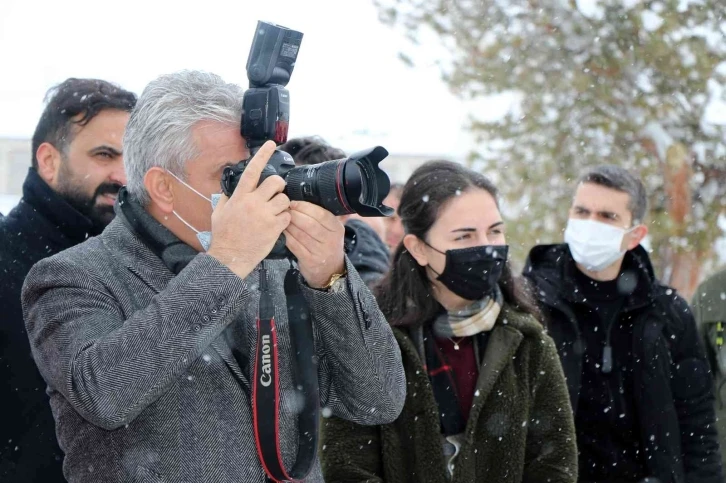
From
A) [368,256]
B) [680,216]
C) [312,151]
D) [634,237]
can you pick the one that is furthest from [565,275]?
[680,216]

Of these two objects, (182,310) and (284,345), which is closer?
(182,310)

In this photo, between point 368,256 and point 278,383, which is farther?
point 368,256

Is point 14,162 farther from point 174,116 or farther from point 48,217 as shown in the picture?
point 174,116

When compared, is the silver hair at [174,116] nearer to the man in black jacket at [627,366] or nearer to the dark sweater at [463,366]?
the dark sweater at [463,366]

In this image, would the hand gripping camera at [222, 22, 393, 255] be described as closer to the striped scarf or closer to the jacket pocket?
the jacket pocket

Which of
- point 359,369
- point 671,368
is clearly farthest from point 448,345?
point 671,368

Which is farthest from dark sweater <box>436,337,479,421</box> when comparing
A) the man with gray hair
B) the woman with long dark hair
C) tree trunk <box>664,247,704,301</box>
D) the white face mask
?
tree trunk <box>664,247,704,301</box>

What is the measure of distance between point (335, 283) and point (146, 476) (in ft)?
2.04

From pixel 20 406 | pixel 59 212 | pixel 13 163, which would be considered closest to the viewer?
pixel 20 406

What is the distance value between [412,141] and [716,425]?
785 cm

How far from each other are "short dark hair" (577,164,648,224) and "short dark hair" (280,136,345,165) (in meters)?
1.20

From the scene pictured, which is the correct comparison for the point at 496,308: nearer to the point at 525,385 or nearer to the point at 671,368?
the point at 525,385

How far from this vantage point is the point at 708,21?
286 inches

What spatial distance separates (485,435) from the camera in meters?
2.93
